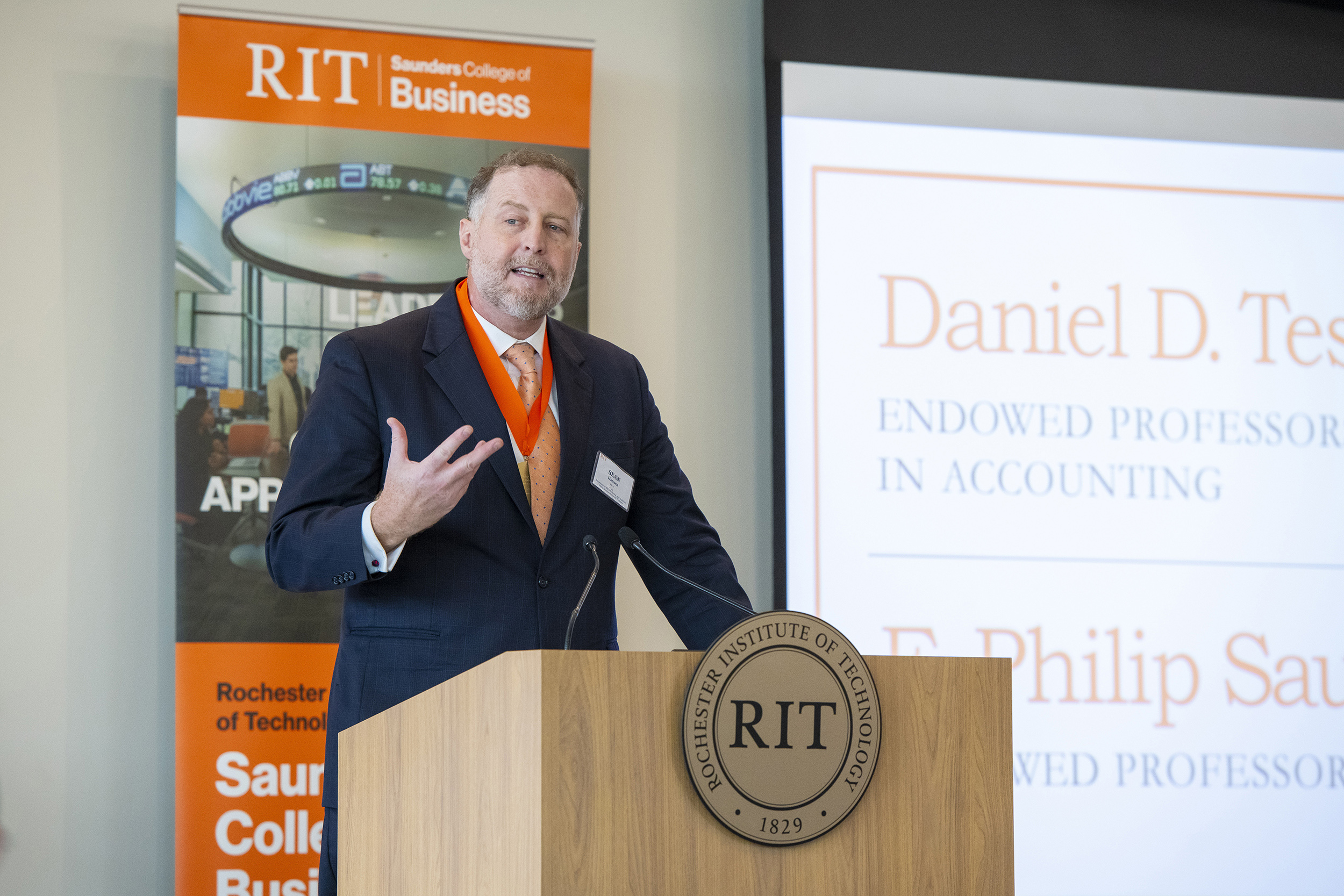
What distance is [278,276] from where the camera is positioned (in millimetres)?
3211

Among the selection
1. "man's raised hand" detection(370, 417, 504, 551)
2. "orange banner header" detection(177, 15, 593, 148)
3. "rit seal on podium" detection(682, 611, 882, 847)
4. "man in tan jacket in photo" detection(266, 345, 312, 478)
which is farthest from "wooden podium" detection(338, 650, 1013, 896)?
"orange banner header" detection(177, 15, 593, 148)

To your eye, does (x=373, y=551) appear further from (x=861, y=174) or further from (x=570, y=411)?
(x=861, y=174)

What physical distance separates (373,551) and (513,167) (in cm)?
84

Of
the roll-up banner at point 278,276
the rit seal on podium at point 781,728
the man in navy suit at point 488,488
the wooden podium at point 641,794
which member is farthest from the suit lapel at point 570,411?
the roll-up banner at point 278,276

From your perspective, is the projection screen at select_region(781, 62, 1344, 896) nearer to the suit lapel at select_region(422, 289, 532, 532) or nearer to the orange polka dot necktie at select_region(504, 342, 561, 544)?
the orange polka dot necktie at select_region(504, 342, 561, 544)

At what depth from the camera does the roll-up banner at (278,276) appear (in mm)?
3006

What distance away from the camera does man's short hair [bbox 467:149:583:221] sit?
2.21m

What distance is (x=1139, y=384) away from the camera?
365cm

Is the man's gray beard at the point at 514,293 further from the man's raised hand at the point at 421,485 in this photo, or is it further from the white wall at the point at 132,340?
the white wall at the point at 132,340

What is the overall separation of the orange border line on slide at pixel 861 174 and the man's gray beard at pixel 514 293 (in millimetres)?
1434

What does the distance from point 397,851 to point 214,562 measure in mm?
1801

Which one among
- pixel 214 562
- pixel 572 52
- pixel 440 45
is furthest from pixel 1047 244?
pixel 214 562

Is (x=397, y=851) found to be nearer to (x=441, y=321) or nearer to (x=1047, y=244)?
(x=441, y=321)

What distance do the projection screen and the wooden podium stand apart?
2050mm
